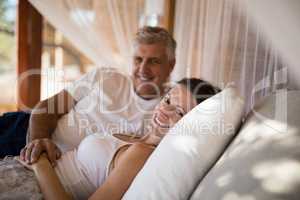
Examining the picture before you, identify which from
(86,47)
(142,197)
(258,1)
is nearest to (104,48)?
(86,47)

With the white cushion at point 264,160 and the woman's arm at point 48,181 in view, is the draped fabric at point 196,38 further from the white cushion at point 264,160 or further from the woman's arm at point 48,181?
the woman's arm at point 48,181

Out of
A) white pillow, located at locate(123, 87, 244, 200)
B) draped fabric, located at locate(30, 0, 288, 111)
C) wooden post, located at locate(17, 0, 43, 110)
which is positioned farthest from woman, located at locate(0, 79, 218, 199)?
wooden post, located at locate(17, 0, 43, 110)

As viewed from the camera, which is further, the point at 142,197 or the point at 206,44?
the point at 206,44

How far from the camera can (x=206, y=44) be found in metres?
1.77

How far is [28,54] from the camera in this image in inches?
113

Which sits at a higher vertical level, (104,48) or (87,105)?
(104,48)

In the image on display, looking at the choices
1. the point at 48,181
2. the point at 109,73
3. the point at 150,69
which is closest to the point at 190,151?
the point at 48,181

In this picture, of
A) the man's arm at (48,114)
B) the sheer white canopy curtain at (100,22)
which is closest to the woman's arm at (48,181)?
the man's arm at (48,114)

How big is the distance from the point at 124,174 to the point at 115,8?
178cm

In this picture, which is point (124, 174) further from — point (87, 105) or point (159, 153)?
point (87, 105)

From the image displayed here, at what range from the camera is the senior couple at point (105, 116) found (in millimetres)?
1254

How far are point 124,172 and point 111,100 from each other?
73 cm

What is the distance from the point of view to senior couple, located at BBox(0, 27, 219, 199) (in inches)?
49.4

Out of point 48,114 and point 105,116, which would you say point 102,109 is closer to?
point 105,116
